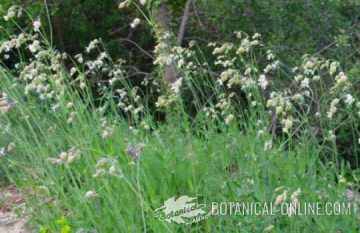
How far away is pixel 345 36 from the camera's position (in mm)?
5148

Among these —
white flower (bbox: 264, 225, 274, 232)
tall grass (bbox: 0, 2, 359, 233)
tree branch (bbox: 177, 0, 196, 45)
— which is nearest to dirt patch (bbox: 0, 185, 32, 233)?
tall grass (bbox: 0, 2, 359, 233)

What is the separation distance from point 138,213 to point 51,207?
67 cm

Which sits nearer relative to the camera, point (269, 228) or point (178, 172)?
point (269, 228)

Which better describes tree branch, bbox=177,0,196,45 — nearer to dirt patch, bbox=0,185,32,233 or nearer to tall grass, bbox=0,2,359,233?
tall grass, bbox=0,2,359,233

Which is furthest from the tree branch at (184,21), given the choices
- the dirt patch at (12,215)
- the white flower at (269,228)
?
the white flower at (269,228)

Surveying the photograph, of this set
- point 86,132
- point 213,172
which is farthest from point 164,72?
point 213,172

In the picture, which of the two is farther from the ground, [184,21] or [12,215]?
[184,21]

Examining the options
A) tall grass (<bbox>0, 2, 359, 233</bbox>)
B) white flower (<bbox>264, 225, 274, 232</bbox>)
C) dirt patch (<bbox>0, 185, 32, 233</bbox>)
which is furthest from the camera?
dirt patch (<bbox>0, 185, 32, 233</bbox>)

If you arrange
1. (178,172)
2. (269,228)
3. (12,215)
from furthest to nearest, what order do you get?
(12,215) → (178,172) → (269,228)

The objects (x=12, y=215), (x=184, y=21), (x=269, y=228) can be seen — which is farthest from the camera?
(x=184, y=21)

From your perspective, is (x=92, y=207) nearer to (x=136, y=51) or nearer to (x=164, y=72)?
(x=164, y=72)

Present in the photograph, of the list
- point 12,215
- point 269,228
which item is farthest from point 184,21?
point 269,228

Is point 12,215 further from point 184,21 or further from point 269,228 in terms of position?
A: point 184,21

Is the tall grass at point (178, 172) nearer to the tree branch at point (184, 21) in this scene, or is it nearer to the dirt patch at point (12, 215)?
the dirt patch at point (12, 215)
